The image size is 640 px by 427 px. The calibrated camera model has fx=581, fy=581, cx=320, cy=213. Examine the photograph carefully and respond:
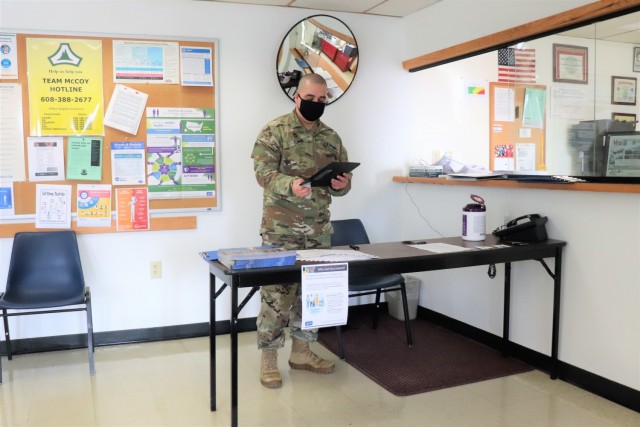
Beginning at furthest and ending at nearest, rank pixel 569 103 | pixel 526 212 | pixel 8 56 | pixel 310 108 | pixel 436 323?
pixel 436 323 < pixel 8 56 < pixel 526 212 < pixel 569 103 < pixel 310 108

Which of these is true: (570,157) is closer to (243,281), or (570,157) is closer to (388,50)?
(388,50)

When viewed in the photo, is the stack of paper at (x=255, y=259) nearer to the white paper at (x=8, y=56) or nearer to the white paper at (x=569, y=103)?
the white paper at (x=569, y=103)

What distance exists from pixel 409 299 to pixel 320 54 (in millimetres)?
→ 1914

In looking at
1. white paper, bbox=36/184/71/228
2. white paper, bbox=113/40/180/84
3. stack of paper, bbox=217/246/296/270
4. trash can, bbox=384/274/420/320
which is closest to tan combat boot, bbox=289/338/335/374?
stack of paper, bbox=217/246/296/270

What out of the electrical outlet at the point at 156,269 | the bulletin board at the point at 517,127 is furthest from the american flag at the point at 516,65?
the electrical outlet at the point at 156,269

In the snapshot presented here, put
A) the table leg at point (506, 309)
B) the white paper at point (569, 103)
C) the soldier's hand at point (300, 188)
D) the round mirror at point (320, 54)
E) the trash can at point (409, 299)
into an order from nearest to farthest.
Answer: the soldier's hand at point (300, 188) → the white paper at point (569, 103) → the table leg at point (506, 309) → the round mirror at point (320, 54) → the trash can at point (409, 299)

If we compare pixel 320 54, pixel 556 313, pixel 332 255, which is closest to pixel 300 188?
pixel 332 255

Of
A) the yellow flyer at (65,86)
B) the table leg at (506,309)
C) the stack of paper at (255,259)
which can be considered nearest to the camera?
the stack of paper at (255,259)

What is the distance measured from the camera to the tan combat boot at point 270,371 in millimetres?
3119

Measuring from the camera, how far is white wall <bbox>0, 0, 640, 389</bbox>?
2.96m

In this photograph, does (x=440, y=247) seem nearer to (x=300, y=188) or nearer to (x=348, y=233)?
(x=300, y=188)

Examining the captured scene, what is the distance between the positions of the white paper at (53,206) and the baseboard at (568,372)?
2675 mm

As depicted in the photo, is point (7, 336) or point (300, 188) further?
point (7, 336)

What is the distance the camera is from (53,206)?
12.0ft
